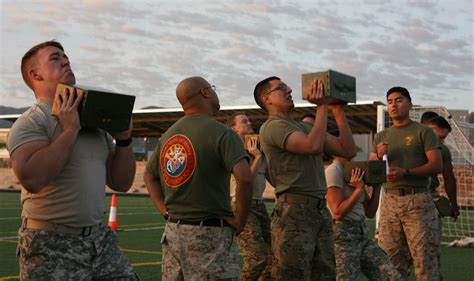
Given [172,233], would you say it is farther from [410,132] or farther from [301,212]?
[410,132]

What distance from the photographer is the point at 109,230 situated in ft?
13.9

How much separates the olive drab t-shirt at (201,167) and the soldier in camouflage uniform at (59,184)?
0.65 metres

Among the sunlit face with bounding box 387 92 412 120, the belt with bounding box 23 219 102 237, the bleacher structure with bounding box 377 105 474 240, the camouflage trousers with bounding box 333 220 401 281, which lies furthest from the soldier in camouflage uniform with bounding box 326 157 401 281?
the bleacher structure with bounding box 377 105 474 240

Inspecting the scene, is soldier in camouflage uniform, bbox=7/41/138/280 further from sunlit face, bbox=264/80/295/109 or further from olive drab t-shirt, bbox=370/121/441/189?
olive drab t-shirt, bbox=370/121/441/189

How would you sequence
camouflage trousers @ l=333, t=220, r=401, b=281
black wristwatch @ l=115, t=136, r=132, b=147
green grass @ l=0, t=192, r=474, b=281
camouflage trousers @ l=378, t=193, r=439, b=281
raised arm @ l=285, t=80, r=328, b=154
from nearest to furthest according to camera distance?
black wristwatch @ l=115, t=136, r=132, b=147 < raised arm @ l=285, t=80, r=328, b=154 < camouflage trousers @ l=333, t=220, r=401, b=281 < camouflage trousers @ l=378, t=193, r=439, b=281 < green grass @ l=0, t=192, r=474, b=281

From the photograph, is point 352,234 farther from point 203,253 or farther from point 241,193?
point 203,253

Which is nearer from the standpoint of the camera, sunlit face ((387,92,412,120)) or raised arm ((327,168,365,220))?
raised arm ((327,168,365,220))

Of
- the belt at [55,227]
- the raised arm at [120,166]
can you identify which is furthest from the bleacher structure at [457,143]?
the belt at [55,227]

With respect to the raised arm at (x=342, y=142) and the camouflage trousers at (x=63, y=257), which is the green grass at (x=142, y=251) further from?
the camouflage trousers at (x=63, y=257)

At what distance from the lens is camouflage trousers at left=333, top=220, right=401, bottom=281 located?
6434 mm

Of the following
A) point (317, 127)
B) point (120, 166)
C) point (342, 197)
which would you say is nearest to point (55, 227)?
point (120, 166)

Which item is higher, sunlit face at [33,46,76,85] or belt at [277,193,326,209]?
sunlit face at [33,46,76,85]

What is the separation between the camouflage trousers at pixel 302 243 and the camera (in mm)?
5598

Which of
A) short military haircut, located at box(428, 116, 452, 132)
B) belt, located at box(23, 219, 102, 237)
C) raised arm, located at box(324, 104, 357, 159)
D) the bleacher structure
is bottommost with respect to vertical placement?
belt, located at box(23, 219, 102, 237)
